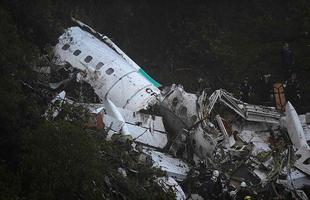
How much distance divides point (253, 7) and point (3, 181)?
52.9 ft

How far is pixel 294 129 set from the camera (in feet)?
59.0

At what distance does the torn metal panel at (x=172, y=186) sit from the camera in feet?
49.6

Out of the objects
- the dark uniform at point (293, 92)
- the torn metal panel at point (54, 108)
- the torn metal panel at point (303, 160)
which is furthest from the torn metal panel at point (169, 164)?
the dark uniform at point (293, 92)

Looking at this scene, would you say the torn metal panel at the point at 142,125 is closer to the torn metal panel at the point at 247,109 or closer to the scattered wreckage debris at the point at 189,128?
the scattered wreckage debris at the point at 189,128

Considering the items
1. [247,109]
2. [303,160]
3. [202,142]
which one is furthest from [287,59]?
[202,142]

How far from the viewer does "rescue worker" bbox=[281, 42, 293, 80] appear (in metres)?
21.1

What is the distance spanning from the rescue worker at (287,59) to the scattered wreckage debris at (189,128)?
107 inches

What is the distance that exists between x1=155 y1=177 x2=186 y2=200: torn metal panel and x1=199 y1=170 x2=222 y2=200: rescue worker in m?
0.61

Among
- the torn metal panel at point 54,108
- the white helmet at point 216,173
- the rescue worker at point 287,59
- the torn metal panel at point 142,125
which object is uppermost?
the rescue worker at point 287,59

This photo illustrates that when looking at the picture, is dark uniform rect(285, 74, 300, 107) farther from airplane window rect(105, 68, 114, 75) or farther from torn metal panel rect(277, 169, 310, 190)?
airplane window rect(105, 68, 114, 75)

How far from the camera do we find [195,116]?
17.7 m

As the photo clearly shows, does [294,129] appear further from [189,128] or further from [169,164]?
[169,164]

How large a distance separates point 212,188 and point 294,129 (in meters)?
3.91

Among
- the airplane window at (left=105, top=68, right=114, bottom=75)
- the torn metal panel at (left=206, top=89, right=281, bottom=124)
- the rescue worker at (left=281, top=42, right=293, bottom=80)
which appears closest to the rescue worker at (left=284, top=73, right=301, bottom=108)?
the rescue worker at (left=281, top=42, right=293, bottom=80)
